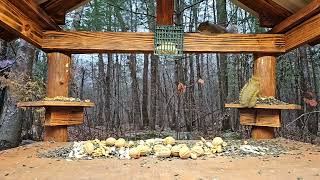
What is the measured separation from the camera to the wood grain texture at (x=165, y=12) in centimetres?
384

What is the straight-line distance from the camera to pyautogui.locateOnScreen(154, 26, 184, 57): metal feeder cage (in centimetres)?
381

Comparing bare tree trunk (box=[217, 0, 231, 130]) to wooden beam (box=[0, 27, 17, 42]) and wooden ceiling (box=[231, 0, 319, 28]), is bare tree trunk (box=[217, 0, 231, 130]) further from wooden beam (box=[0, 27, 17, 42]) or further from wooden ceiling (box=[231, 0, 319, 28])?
wooden beam (box=[0, 27, 17, 42])

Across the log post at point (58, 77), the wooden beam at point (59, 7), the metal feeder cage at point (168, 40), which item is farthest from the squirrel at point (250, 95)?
the wooden beam at point (59, 7)

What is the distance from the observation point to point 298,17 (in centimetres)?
345

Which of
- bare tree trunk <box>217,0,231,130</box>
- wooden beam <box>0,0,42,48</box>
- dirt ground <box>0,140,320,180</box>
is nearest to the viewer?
dirt ground <box>0,140,320,180</box>

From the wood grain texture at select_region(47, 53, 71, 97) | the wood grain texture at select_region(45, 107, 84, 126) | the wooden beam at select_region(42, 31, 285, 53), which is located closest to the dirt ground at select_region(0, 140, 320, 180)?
the wood grain texture at select_region(45, 107, 84, 126)

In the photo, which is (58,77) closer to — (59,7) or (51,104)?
(51,104)

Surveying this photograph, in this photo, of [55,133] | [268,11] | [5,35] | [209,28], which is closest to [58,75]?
[55,133]

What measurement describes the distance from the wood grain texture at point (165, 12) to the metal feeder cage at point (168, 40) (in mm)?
82

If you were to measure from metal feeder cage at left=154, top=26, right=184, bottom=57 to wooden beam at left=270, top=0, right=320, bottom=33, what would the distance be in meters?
1.16

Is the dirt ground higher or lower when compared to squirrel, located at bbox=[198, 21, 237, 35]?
lower

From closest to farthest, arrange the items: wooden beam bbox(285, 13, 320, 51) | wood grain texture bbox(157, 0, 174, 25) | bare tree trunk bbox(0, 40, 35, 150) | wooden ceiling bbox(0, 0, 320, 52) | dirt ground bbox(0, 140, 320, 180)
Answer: dirt ground bbox(0, 140, 320, 180)
wooden ceiling bbox(0, 0, 320, 52)
wooden beam bbox(285, 13, 320, 51)
wood grain texture bbox(157, 0, 174, 25)
bare tree trunk bbox(0, 40, 35, 150)

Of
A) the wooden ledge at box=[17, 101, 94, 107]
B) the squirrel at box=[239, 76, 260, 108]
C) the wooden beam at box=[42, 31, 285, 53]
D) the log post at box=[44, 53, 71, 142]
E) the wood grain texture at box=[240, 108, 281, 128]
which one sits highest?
the wooden beam at box=[42, 31, 285, 53]

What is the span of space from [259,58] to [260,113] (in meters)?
0.68
